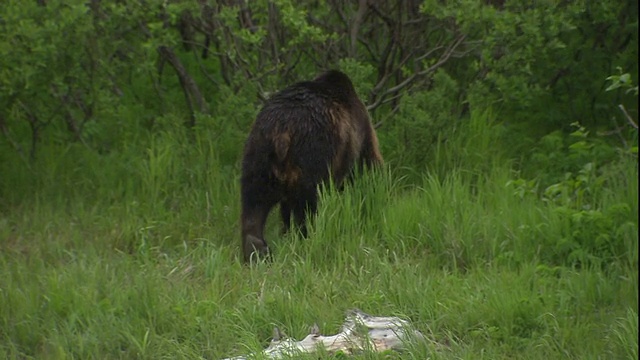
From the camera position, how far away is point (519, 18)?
785 centimetres

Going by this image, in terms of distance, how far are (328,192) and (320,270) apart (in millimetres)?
675

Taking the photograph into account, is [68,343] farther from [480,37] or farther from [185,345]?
[480,37]

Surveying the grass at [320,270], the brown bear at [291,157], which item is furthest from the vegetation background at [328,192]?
the brown bear at [291,157]

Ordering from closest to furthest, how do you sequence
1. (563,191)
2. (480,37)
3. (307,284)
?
(307,284), (563,191), (480,37)

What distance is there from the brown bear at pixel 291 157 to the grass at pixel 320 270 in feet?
0.50

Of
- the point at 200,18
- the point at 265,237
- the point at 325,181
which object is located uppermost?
the point at 200,18

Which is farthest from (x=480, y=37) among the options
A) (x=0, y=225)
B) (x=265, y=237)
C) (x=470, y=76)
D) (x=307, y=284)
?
(x=0, y=225)

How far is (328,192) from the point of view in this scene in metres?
7.04

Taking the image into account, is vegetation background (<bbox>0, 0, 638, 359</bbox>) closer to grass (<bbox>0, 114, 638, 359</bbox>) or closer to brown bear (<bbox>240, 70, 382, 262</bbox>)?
grass (<bbox>0, 114, 638, 359</bbox>)

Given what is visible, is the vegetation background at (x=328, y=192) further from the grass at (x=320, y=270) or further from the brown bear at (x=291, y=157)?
the brown bear at (x=291, y=157)

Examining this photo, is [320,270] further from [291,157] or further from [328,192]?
[291,157]

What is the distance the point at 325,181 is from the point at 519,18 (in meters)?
2.03

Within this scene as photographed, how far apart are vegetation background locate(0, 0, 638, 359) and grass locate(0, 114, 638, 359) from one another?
0.05 ft

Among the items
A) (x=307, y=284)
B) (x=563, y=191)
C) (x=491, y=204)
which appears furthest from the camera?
(x=491, y=204)
